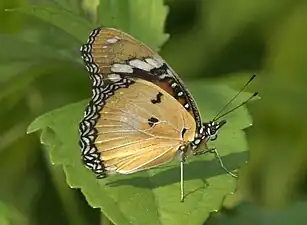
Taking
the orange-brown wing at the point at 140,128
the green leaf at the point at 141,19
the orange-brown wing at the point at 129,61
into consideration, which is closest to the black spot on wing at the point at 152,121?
the orange-brown wing at the point at 140,128

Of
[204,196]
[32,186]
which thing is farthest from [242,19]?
[204,196]

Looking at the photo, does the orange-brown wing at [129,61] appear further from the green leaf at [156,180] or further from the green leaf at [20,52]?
the green leaf at [20,52]

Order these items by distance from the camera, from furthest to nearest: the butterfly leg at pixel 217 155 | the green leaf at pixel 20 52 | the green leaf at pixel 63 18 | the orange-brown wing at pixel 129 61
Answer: the green leaf at pixel 20 52 → the green leaf at pixel 63 18 → the orange-brown wing at pixel 129 61 → the butterfly leg at pixel 217 155

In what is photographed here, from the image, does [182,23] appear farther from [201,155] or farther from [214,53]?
[201,155]

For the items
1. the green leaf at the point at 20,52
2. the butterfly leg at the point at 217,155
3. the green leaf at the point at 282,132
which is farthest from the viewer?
the green leaf at the point at 282,132

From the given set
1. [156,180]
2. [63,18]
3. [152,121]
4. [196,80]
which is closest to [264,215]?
[196,80]

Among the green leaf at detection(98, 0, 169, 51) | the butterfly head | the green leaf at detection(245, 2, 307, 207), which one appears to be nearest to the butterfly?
the butterfly head
